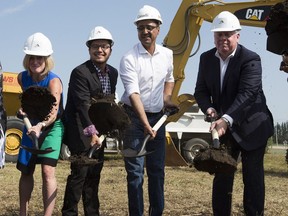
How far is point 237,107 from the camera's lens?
448cm

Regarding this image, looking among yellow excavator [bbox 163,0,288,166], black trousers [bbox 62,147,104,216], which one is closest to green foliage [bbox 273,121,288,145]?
yellow excavator [bbox 163,0,288,166]

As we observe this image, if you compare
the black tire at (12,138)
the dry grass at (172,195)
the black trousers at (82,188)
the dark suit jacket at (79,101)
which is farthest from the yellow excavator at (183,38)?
the dark suit jacket at (79,101)

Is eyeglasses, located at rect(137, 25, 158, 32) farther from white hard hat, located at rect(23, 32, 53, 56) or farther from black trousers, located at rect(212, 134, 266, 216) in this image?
black trousers, located at rect(212, 134, 266, 216)

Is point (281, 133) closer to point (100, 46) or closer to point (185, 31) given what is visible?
point (185, 31)

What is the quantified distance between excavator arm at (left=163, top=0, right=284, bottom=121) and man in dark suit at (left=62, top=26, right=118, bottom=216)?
23.0ft

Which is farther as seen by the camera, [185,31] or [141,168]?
[185,31]

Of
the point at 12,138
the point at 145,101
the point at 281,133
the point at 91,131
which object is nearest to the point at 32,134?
the point at 91,131

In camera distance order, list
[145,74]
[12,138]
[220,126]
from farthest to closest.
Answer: [12,138]
[145,74]
[220,126]

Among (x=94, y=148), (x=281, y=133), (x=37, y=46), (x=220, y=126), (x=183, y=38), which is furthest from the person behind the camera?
(x=281, y=133)

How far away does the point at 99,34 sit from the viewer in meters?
4.93

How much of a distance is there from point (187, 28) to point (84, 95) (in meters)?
7.82

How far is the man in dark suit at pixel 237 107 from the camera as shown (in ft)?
14.8

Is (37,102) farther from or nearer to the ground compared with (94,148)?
farther from the ground

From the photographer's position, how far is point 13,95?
12906 millimetres
